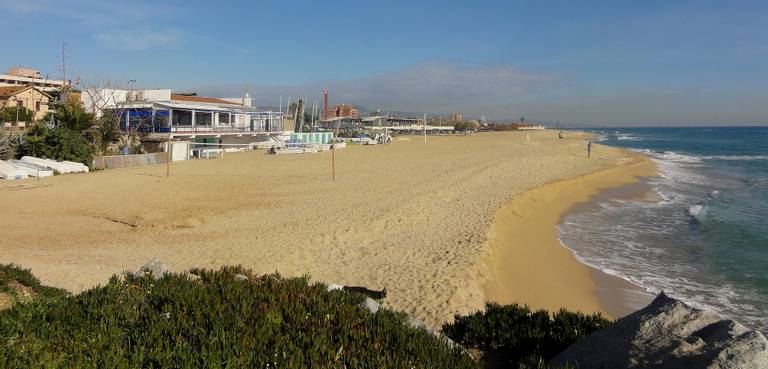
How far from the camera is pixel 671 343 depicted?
318cm

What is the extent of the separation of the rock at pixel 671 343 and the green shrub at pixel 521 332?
386 millimetres

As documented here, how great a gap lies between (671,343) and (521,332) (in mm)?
1370

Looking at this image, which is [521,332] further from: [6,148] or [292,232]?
[6,148]

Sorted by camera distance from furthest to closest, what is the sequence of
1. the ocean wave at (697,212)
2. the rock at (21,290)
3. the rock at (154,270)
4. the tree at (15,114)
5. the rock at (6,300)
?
the tree at (15,114), the ocean wave at (697,212), the rock at (21,290), the rock at (6,300), the rock at (154,270)

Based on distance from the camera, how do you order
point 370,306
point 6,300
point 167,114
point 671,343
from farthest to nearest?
point 167,114
point 6,300
point 370,306
point 671,343

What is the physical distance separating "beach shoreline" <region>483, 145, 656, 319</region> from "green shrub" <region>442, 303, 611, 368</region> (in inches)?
147

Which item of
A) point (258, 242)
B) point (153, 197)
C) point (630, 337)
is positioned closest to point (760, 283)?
point (630, 337)

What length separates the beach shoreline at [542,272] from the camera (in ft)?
28.8

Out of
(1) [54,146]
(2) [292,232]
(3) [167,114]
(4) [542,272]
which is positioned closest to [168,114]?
(3) [167,114]

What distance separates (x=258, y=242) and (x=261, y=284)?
21.9ft

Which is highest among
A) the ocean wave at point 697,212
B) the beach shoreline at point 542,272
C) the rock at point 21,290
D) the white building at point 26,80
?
the white building at point 26,80

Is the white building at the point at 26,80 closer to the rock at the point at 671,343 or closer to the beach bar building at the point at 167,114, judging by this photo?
the beach bar building at the point at 167,114

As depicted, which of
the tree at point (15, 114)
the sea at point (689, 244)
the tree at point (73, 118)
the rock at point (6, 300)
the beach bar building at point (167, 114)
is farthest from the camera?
the tree at point (15, 114)

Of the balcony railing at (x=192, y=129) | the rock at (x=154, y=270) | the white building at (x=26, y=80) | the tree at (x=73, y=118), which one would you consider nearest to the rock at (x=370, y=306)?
Result: the rock at (x=154, y=270)
